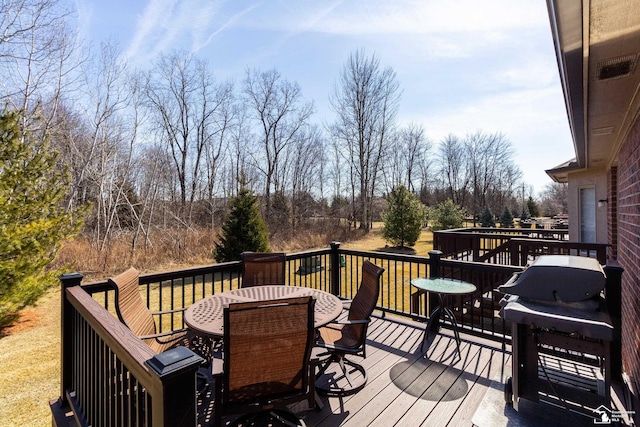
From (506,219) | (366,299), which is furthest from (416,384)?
(506,219)

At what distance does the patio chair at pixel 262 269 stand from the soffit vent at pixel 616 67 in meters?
3.53

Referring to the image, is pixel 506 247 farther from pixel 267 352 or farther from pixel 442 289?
pixel 267 352

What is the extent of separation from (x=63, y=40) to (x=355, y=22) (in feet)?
26.7

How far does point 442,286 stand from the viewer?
11.8 feet

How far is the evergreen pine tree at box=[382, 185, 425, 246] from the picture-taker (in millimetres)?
14938

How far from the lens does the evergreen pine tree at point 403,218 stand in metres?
14.9

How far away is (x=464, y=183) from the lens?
32062 millimetres

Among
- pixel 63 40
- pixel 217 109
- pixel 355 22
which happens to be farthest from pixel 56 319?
pixel 217 109

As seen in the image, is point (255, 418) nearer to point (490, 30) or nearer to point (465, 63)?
point (490, 30)

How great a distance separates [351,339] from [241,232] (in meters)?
7.06

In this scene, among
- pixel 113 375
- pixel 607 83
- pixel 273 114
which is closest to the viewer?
pixel 113 375

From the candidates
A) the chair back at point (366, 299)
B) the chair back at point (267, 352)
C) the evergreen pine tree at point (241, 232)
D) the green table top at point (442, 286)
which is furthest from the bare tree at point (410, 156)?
the chair back at point (267, 352)

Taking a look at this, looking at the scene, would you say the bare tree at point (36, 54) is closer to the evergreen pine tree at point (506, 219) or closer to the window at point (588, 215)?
the window at point (588, 215)

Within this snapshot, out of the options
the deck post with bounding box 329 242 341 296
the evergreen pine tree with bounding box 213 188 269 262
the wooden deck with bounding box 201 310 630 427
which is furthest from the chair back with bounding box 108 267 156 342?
the evergreen pine tree with bounding box 213 188 269 262
